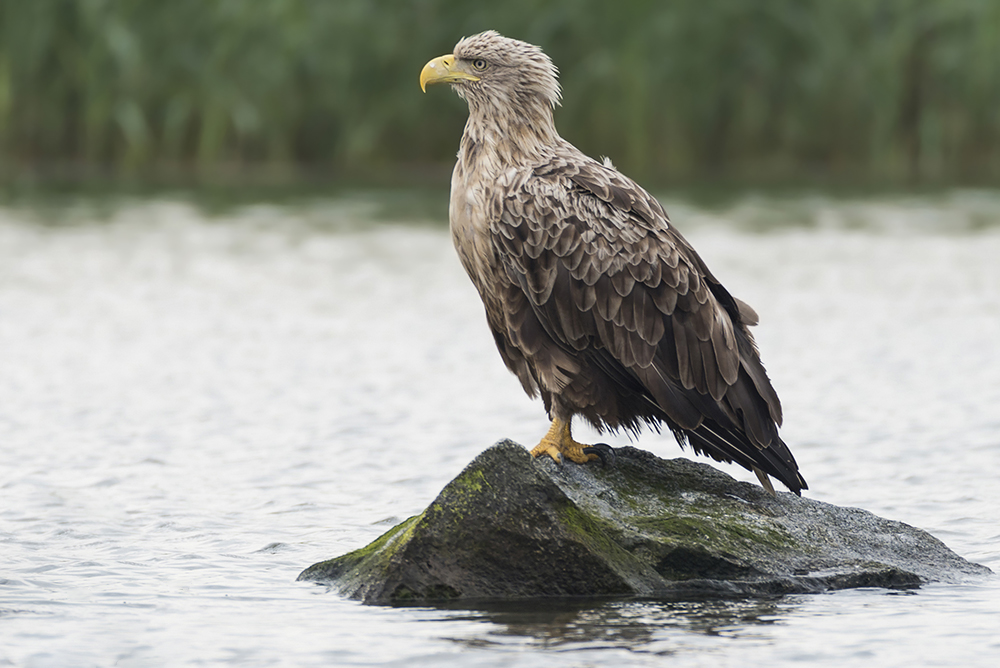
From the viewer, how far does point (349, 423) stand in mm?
9789

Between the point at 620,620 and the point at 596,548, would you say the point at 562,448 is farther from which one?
the point at 620,620

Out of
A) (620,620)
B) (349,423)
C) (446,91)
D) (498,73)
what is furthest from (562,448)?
(446,91)

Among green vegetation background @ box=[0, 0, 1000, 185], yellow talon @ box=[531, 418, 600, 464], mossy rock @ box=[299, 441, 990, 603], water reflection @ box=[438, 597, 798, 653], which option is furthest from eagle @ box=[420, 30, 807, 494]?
green vegetation background @ box=[0, 0, 1000, 185]

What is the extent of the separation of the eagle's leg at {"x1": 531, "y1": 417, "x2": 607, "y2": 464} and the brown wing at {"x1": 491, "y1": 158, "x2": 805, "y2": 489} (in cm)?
15

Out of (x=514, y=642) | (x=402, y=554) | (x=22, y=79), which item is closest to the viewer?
(x=514, y=642)

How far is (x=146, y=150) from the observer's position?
20.2 metres

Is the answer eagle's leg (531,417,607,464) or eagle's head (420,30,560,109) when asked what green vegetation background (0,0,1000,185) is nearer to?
eagle's head (420,30,560,109)

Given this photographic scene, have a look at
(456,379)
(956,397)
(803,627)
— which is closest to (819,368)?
(956,397)

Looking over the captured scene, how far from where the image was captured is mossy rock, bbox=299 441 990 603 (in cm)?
610

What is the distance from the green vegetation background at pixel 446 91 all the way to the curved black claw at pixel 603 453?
42.8 ft

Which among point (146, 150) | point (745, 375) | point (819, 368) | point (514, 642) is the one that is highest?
point (146, 150)

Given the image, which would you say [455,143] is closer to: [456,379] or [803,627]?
[456,379]

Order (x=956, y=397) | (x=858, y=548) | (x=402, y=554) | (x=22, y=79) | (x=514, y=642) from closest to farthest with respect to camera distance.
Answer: (x=514, y=642), (x=402, y=554), (x=858, y=548), (x=956, y=397), (x=22, y=79)

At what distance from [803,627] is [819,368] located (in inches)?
237
